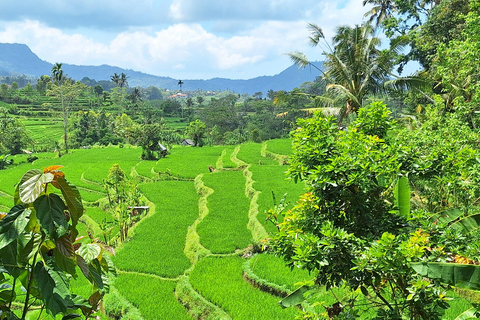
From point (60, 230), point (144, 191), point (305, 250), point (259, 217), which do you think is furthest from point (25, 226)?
point (144, 191)

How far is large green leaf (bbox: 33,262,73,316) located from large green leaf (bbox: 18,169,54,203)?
0.29 metres

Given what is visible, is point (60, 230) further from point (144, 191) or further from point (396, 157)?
point (144, 191)

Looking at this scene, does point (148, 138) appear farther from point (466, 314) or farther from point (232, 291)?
point (466, 314)

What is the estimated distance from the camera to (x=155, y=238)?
30.9 ft

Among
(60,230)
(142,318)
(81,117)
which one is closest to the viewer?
(60,230)

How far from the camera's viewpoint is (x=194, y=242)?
8.92 meters

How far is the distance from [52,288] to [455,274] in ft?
7.68

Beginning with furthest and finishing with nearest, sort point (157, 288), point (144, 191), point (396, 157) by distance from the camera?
point (144, 191) < point (157, 288) < point (396, 157)

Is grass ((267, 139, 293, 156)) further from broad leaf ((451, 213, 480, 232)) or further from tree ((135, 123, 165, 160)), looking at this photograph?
broad leaf ((451, 213, 480, 232))

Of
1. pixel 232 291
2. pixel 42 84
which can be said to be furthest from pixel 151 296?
pixel 42 84

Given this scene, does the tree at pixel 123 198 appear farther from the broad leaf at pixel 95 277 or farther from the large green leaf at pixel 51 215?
the large green leaf at pixel 51 215

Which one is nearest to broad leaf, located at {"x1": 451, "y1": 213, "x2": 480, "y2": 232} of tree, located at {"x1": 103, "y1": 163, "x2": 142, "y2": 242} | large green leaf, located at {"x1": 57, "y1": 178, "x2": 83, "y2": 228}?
large green leaf, located at {"x1": 57, "y1": 178, "x2": 83, "y2": 228}

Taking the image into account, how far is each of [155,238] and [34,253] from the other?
828 centimetres

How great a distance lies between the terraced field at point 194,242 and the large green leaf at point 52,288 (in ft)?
14.7
